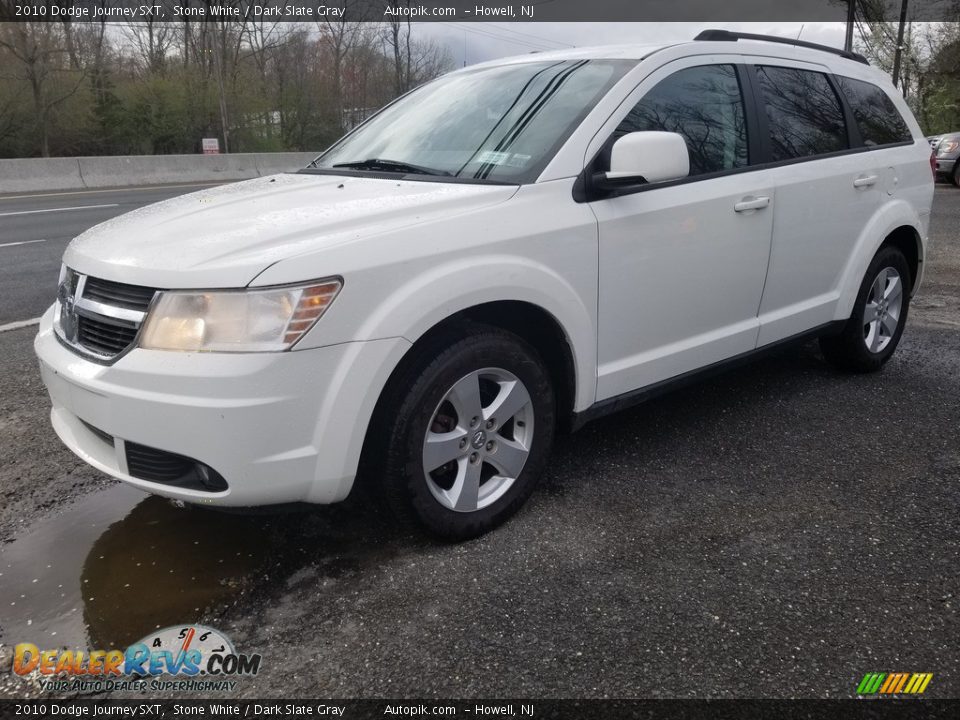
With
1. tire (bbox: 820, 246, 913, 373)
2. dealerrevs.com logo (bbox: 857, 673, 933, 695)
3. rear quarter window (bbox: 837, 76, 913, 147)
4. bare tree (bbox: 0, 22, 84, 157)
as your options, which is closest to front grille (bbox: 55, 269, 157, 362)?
dealerrevs.com logo (bbox: 857, 673, 933, 695)

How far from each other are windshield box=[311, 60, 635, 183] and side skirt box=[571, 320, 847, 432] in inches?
37.2

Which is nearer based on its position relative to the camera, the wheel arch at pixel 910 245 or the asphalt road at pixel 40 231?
the wheel arch at pixel 910 245

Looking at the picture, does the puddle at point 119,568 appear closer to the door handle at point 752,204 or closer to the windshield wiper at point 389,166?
the windshield wiper at point 389,166

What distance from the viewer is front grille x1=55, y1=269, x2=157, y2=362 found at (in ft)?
7.85

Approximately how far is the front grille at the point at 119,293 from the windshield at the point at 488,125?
1.21m

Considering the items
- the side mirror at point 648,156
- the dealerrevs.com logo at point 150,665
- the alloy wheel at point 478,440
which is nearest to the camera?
the dealerrevs.com logo at point 150,665

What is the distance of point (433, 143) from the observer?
3.36 meters

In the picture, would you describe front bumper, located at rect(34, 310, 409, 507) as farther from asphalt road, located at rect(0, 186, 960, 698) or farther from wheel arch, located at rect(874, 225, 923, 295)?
wheel arch, located at rect(874, 225, 923, 295)

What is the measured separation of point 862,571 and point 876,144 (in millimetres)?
2716

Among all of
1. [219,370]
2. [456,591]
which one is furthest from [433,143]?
[456,591]

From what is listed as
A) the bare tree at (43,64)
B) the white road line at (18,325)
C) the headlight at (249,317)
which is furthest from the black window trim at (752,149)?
the bare tree at (43,64)

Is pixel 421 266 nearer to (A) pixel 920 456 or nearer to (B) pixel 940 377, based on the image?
(A) pixel 920 456

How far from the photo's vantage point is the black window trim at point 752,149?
2930mm

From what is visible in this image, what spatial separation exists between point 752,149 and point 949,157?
15.7 meters
